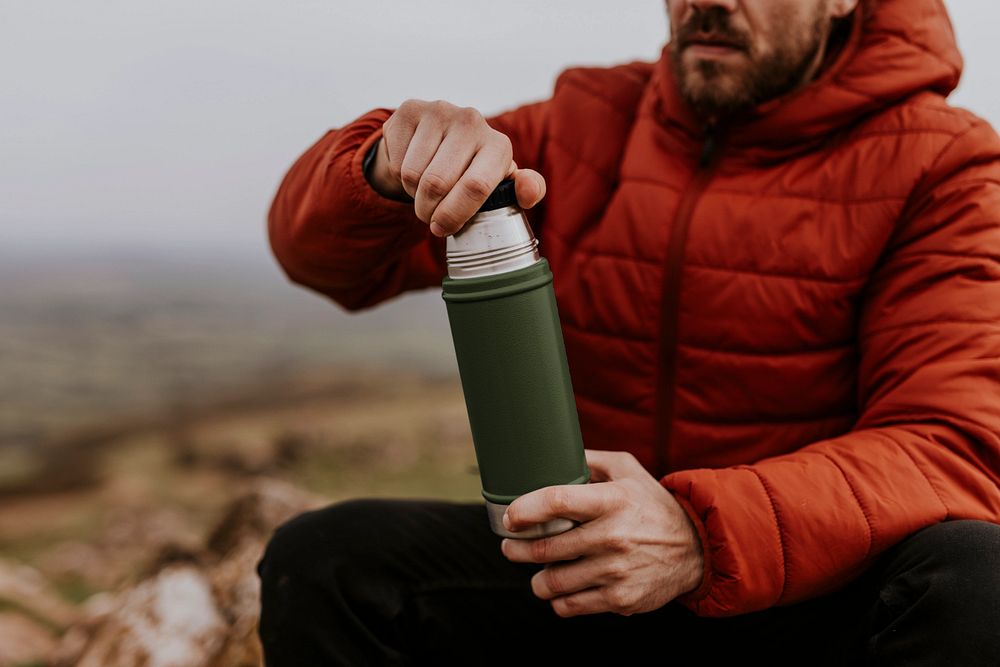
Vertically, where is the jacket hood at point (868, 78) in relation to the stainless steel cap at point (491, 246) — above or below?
above

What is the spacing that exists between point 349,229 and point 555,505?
1.81ft

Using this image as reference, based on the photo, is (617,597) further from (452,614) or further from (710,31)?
(710,31)

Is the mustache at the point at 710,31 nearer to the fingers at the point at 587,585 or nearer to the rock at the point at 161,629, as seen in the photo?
the fingers at the point at 587,585

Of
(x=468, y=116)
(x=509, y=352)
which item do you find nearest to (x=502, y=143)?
(x=468, y=116)

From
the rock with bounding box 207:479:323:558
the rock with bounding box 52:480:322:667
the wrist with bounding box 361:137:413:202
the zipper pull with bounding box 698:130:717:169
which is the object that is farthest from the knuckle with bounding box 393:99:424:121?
the rock with bounding box 207:479:323:558

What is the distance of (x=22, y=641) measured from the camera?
6.01 ft

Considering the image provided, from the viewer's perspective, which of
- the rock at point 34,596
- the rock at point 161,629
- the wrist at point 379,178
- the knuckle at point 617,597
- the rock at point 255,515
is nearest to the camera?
the knuckle at point 617,597

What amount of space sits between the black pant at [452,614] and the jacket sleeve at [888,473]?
90mm

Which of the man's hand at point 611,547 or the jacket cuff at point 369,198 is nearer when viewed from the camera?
the man's hand at point 611,547

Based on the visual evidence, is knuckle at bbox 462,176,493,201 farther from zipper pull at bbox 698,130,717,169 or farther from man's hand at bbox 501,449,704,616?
zipper pull at bbox 698,130,717,169

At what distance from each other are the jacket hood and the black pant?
68 cm

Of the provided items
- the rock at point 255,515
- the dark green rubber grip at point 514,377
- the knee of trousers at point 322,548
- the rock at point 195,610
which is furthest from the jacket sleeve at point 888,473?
the rock at point 255,515

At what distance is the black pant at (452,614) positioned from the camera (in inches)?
48.9

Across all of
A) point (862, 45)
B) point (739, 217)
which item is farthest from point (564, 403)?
point (862, 45)
